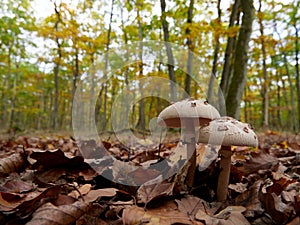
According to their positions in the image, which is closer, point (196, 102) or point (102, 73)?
point (196, 102)

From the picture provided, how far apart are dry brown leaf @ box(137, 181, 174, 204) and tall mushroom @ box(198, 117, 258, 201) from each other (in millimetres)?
280

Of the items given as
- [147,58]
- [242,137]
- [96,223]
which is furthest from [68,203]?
[147,58]

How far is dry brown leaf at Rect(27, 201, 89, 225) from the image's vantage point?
2.73 feet

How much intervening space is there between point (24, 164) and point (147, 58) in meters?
3.20

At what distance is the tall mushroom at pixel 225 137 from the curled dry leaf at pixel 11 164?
1.24m

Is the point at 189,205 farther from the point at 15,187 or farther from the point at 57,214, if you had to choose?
the point at 15,187

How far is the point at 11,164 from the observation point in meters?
1.70

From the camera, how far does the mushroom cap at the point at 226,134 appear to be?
1.18 meters

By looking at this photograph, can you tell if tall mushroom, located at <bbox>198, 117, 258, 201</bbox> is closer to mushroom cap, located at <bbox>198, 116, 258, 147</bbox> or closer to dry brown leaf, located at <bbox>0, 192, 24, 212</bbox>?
mushroom cap, located at <bbox>198, 116, 258, 147</bbox>

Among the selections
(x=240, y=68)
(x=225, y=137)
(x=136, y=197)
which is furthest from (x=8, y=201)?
(x=240, y=68)

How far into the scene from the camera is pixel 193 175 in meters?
1.36

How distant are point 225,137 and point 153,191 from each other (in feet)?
1.35

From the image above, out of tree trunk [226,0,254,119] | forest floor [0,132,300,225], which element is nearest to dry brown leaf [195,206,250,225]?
forest floor [0,132,300,225]

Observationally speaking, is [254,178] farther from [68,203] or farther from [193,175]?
Answer: [68,203]
